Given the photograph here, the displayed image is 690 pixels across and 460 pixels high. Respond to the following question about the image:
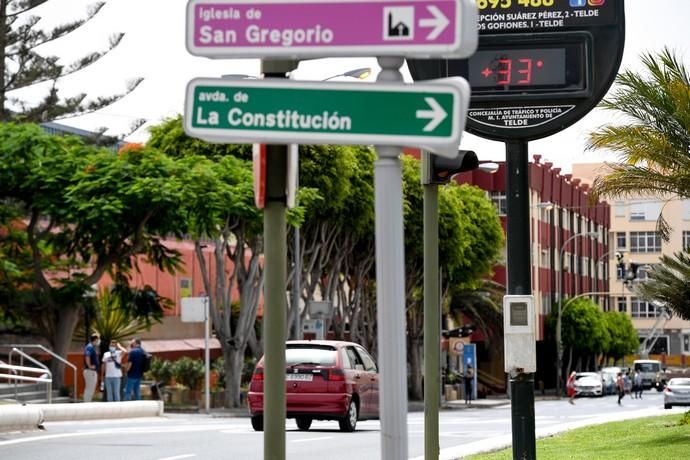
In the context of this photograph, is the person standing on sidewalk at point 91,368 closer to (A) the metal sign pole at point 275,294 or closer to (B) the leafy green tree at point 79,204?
(B) the leafy green tree at point 79,204

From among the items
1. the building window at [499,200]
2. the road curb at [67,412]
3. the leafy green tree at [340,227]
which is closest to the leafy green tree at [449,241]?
the leafy green tree at [340,227]

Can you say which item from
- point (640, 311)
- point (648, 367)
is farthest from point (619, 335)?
point (640, 311)

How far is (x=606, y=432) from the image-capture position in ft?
83.0

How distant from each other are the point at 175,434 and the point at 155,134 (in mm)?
21179

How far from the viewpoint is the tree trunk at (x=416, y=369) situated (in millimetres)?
60406

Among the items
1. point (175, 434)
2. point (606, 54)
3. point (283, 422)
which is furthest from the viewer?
point (175, 434)

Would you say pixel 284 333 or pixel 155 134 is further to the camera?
pixel 155 134

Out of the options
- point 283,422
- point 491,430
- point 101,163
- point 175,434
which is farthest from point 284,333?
point 101,163

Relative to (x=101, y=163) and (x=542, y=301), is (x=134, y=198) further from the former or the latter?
(x=542, y=301)

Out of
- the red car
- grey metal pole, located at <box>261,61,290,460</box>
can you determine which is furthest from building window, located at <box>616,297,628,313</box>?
grey metal pole, located at <box>261,61,290,460</box>

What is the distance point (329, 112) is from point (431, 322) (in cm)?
639

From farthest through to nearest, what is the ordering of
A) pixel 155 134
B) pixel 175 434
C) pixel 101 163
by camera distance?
pixel 155 134 → pixel 101 163 → pixel 175 434

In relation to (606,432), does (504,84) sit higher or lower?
higher

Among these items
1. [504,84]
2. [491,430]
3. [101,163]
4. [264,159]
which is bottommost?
[491,430]
